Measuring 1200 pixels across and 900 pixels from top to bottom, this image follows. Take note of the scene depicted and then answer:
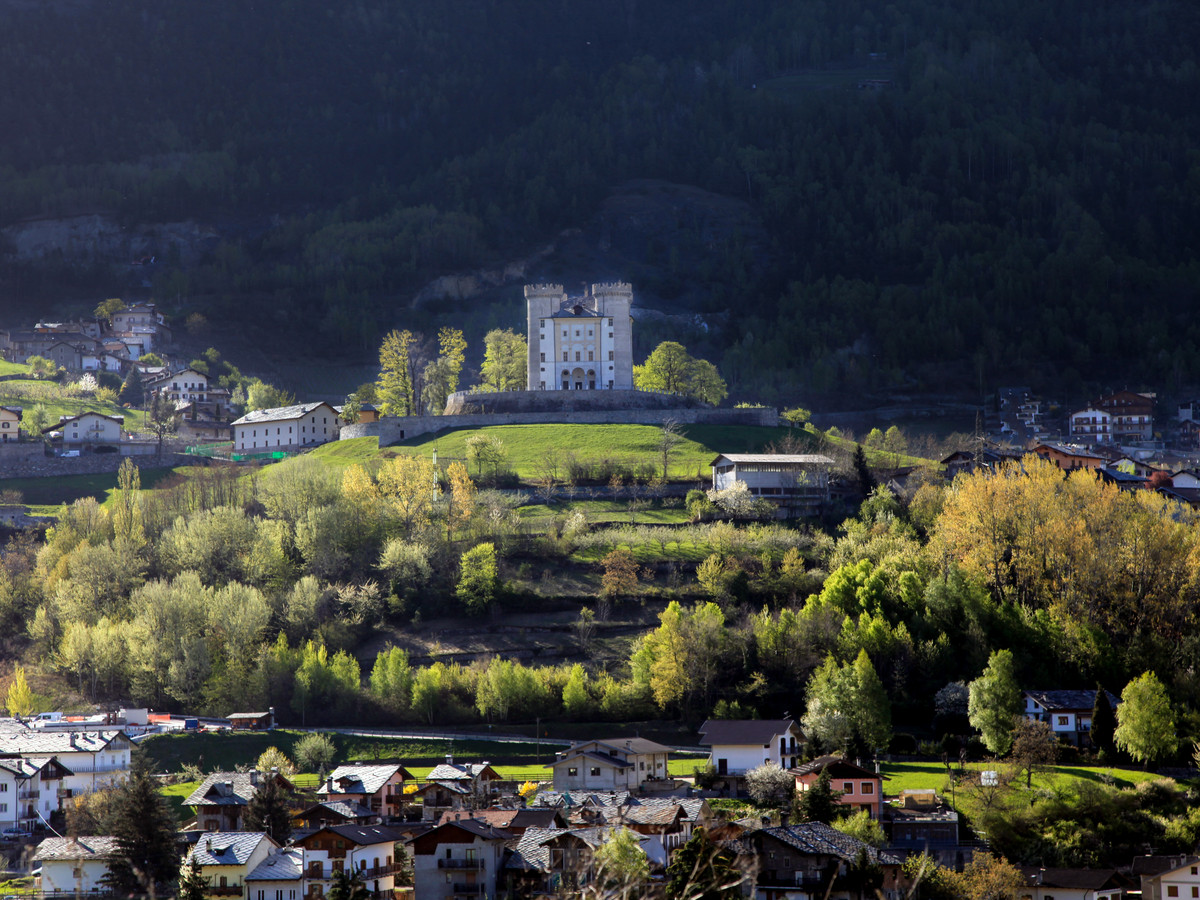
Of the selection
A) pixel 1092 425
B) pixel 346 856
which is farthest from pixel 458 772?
pixel 1092 425

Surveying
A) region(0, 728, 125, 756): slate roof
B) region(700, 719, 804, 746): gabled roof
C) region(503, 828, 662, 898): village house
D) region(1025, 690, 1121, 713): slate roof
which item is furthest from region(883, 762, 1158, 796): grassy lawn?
region(0, 728, 125, 756): slate roof

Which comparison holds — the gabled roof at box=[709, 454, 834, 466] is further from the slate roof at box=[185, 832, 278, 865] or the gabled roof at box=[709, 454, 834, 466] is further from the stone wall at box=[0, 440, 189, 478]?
the slate roof at box=[185, 832, 278, 865]

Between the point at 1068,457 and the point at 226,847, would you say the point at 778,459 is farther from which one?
the point at 226,847

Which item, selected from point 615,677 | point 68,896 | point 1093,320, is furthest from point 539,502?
point 1093,320

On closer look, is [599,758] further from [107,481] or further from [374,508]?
[107,481]

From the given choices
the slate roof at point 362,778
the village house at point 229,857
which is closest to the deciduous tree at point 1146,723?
the slate roof at point 362,778

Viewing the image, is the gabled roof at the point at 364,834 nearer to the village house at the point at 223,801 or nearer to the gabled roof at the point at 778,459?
the village house at the point at 223,801

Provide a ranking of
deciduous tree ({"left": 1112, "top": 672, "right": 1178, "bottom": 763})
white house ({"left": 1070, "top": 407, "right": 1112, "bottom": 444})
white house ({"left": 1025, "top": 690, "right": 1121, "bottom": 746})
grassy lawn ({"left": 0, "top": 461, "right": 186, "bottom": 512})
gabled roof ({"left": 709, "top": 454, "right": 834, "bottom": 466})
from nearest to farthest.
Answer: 1. deciduous tree ({"left": 1112, "top": 672, "right": 1178, "bottom": 763})
2. white house ({"left": 1025, "top": 690, "right": 1121, "bottom": 746})
3. gabled roof ({"left": 709, "top": 454, "right": 834, "bottom": 466})
4. grassy lawn ({"left": 0, "top": 461, "right": 186, "bottom": 512})
5. white house ({"left": 1070, "top": 407, "right": 1112, "bottom": 444})
